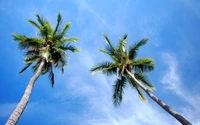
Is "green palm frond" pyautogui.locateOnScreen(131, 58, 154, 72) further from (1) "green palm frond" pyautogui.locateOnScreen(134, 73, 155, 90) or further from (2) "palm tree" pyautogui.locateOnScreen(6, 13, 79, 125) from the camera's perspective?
(2) "palm tree" pyautogui.locateOnScreen(6, 13, 79, 125)

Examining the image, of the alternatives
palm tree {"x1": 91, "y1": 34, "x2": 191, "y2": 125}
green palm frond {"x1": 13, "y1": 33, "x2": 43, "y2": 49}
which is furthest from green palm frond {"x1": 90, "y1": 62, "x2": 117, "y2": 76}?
green palm frond {"x1": 13, "y1": 33, "x2": 43, "y2": 49}

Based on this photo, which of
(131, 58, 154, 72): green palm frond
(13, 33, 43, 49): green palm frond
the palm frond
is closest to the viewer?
(13, 33, 43, 49): green palm frond

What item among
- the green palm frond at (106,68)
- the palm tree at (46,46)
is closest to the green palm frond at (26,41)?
the palm tree at (46,46)

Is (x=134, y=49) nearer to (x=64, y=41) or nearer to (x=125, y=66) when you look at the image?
(x=125, y=66)

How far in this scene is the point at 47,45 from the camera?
62.1 ft

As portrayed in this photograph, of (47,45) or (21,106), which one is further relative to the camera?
(47,45)

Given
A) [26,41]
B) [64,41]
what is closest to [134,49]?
[64,41]

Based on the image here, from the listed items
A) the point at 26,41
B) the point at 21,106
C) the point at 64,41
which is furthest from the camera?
the point at 64,41

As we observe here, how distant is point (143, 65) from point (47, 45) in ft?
28.6

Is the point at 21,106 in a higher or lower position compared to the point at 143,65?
lower

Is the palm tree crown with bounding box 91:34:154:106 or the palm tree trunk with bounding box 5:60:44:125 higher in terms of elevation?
the palm tree crown with bounding box 91:34:154:106

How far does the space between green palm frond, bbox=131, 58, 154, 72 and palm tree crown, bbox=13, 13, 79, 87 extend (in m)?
5.51

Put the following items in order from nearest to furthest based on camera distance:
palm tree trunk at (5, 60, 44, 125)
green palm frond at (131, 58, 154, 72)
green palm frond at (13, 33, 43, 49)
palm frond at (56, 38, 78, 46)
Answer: palm tree trunk at (5, 60, 44, 125), green palm frond at (13, 33, 43, 49), palm frond at (56, 38, 78, 46), green palm frond at (131, 58, 154, 72)

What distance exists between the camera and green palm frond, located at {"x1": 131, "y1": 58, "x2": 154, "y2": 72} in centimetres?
2020
